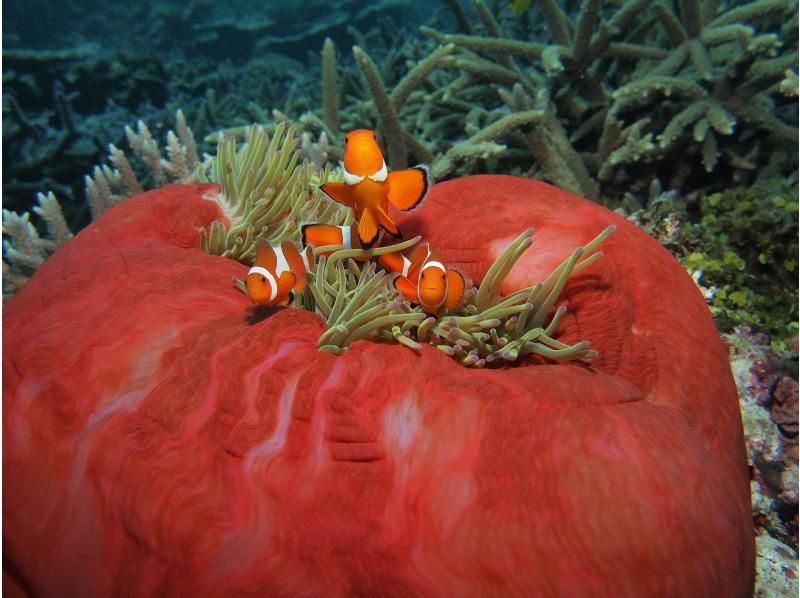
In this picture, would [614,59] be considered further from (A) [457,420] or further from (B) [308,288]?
(A) [457,420]

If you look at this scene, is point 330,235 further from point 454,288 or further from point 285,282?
point 454,288

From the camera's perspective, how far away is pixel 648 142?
300cm

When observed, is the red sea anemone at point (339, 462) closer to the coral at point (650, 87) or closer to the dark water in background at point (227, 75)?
the coral at point (650, 87)

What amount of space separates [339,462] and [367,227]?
26.4 inches

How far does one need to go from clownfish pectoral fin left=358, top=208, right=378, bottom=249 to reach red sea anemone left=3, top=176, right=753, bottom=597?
0.31 meters

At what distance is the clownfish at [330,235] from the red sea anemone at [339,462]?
322mm

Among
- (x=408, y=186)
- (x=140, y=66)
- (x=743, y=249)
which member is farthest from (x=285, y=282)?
(x=140, y=66)

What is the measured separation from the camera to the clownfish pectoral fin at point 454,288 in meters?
1.42

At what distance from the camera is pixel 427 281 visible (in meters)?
1.36

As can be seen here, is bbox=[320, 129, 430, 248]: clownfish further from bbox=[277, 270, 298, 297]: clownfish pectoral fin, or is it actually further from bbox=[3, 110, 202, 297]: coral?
bbox=[3, 110, 202, 297]: coral

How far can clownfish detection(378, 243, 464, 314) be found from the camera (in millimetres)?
1364

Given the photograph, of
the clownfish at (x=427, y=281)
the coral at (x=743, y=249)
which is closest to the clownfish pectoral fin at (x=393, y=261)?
the clownfish at (x=427, y=281)

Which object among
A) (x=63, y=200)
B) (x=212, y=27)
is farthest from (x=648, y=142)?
(x=212, y=27)

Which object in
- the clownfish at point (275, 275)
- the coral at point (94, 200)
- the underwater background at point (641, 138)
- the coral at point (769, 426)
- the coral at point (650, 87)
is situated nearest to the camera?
the clownfish at point (275, 275)
